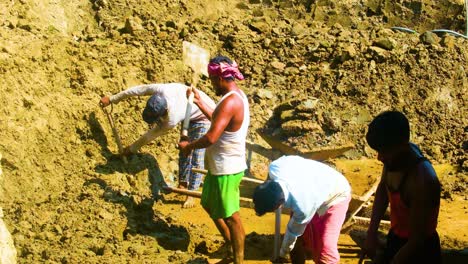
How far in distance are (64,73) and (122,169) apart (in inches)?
57.0

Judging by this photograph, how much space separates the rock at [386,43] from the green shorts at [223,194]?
600cm

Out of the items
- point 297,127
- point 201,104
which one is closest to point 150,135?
point 201,104

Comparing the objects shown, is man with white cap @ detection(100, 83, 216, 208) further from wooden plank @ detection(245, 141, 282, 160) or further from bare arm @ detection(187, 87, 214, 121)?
wooden plank @ detection(245, 141, 282, 160)

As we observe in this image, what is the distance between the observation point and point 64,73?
25.0 feet

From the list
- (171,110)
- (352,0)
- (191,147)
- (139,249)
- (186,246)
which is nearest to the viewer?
(191,147)

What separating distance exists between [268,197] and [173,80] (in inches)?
203

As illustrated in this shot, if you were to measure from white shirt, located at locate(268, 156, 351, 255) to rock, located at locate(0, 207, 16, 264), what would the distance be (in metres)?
1.95

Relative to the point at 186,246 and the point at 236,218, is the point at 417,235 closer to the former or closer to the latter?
the point at 236,218

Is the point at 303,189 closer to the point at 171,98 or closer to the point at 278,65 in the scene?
the point at 171,98

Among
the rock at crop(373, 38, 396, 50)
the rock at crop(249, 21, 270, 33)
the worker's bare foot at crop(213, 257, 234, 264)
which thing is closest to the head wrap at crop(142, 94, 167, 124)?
the worker's bare foot at crop(213, 257, 234, 264)

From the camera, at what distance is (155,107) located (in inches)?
249

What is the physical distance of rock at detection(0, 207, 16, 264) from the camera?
4506 mm

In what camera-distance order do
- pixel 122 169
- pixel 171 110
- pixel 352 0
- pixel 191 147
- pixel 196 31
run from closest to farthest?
pixel 191 147 < pixel 171 110 < pixel 122 169 < pixel 196 31 < pixel 352 0

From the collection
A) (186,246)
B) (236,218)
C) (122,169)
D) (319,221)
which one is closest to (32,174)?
(122,169)
